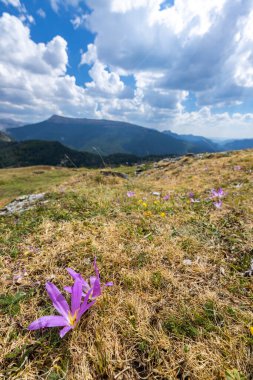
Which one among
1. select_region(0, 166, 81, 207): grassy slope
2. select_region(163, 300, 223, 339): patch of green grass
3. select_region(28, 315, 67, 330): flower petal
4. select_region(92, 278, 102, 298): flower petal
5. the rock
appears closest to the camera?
select_region(28, 315, 67, 330): flower petal

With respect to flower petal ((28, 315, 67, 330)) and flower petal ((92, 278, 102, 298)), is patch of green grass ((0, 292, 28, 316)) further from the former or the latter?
flower petal ((92, 278, 102, 298))

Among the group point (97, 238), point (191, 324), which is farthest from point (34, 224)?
point (191, 324)

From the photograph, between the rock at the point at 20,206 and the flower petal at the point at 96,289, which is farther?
the rock at the point at 20,206

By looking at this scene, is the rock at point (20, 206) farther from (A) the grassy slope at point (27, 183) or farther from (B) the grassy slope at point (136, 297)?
(A) the grassy slope at point (27, 183)

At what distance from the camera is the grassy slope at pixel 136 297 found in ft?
5.71

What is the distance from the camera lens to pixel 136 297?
7.68 feet

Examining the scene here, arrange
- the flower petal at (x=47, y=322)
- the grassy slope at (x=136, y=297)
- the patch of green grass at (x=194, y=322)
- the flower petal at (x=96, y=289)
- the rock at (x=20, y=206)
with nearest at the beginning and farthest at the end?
the grassy slope at (x=136, y=297)
the flower petal at (x=47, y=322)
the patch of green grass at (x=194, y=322)
the flower petal at (x=96, y=289)
the rock at (x=20, y=206)

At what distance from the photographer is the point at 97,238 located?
3553 millimetres

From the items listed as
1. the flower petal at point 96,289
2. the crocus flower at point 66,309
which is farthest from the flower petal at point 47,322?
the flower petal at point 96,289

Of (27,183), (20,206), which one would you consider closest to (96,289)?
(20,206)

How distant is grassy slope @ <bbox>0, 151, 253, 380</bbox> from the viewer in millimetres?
1739

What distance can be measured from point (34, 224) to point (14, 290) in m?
1.88

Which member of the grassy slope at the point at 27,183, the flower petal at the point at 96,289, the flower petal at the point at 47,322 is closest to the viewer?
the flower petal at the point at 47,322

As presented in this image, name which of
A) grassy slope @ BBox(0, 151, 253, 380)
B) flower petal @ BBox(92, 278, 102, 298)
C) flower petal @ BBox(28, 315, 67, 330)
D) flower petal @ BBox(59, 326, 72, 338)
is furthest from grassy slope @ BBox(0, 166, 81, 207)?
flower petal @ BBox(59, 326, 72, 338)
